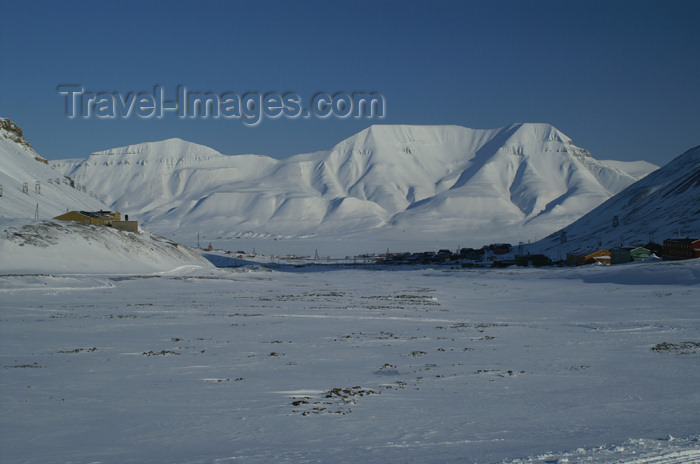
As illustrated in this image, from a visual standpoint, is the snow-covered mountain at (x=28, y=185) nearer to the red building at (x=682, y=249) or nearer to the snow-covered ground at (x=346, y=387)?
the snow-covered ground at (x=346, y=387)

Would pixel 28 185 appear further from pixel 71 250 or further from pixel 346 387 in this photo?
pixel 346 387

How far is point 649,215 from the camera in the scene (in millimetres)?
112438

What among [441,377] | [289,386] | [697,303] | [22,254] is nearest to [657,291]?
[697,303]

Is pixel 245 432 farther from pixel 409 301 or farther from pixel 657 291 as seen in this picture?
pixel 657 291

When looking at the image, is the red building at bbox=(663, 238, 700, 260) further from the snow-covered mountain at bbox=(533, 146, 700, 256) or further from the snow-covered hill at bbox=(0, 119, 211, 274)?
the snow-covered hill at bbox=(0, 119, 211, 274)

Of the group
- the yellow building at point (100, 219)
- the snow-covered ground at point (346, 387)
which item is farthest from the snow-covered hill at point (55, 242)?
the snow-covered ground at point (346, 387)

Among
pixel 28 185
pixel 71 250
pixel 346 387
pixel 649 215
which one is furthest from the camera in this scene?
pixel 649 215

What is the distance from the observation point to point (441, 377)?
13.2 meters

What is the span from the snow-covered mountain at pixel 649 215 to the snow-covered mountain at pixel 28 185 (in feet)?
256

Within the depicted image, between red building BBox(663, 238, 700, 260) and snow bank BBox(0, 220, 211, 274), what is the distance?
5354cm

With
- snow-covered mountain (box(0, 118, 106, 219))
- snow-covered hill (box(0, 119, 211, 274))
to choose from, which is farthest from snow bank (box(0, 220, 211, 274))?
snow-covered mountain (box(0, 118, 106, 219))

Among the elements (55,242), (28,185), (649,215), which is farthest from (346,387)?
(649,215)

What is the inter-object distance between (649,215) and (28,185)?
97.9m

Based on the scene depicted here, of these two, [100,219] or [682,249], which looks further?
[682,249]
